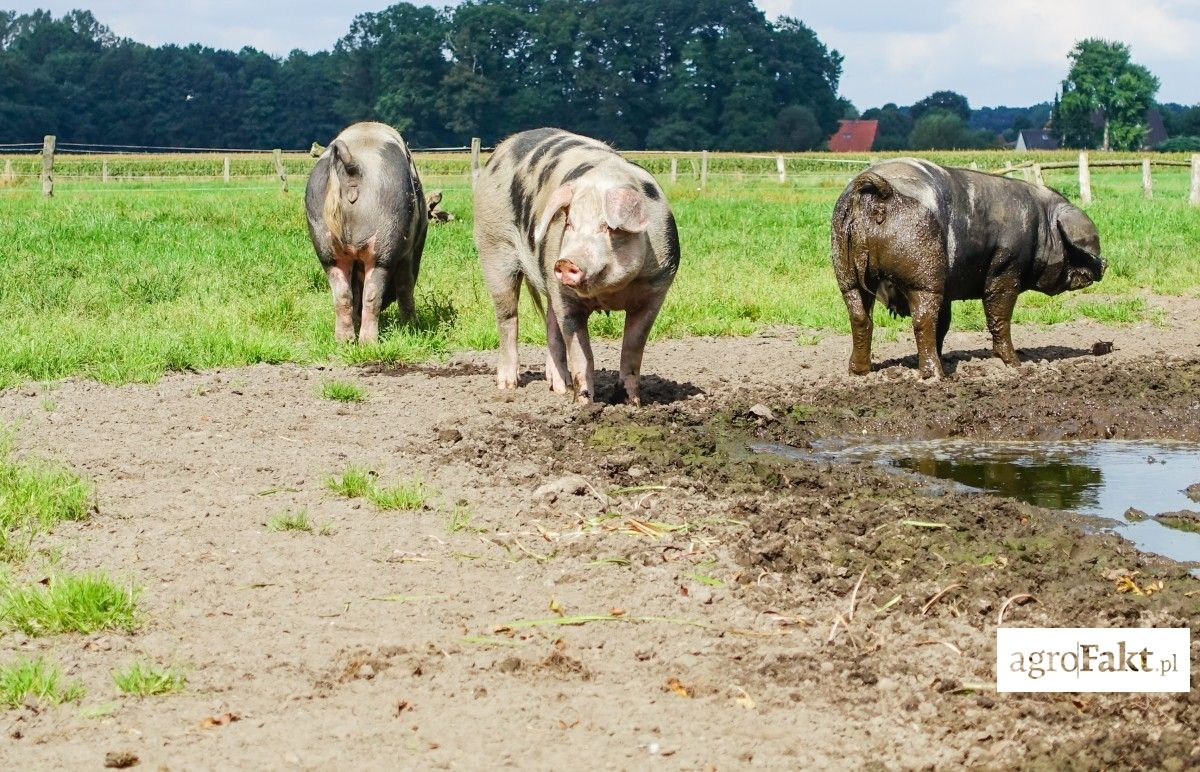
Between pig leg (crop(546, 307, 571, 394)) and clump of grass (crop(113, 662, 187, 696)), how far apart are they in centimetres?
474

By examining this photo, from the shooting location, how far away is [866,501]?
6.18 metres

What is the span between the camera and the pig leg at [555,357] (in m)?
8.73

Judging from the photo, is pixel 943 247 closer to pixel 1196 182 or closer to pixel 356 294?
pixel 356 294

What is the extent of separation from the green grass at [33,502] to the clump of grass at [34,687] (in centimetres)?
139

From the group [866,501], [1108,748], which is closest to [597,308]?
[866,501]

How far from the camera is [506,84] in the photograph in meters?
90.8

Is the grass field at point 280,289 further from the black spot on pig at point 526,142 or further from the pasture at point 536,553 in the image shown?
the black spot on pig at point 526,142

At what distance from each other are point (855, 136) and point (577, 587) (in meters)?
112

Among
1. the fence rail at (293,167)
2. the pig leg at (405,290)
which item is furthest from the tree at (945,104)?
the pig leg at (405,290)

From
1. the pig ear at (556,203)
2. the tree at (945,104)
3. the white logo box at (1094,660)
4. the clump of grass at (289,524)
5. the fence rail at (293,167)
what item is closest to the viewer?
the white logo box at (1094,660)

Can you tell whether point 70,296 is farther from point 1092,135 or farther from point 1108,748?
point 1092,135

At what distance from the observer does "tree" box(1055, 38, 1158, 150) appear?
10038cm

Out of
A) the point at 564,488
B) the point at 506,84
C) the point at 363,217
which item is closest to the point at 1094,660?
the point at 564,488

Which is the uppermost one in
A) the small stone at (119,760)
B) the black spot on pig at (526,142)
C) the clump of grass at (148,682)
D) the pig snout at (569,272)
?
the black spot on pig at (526,142)
